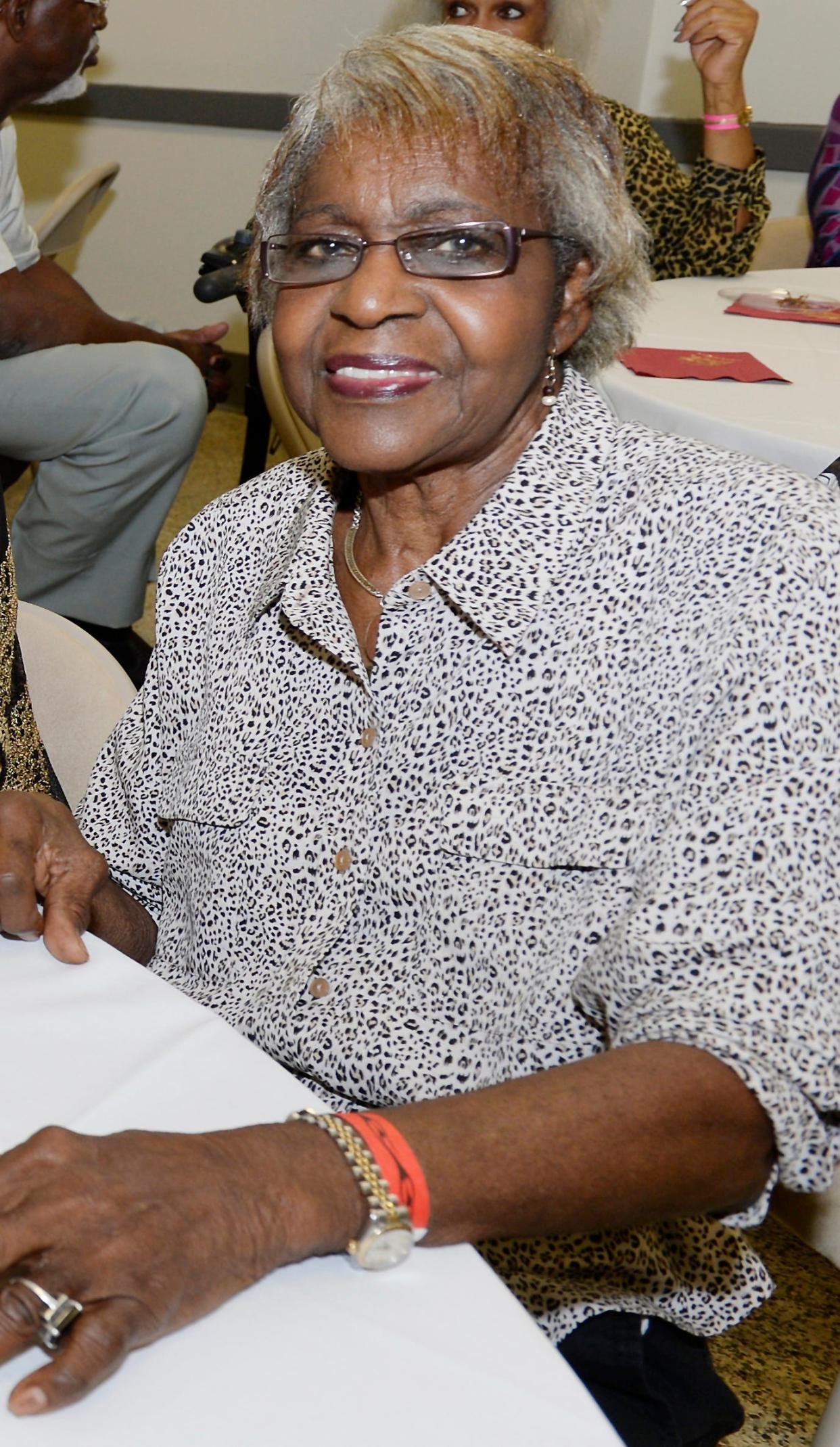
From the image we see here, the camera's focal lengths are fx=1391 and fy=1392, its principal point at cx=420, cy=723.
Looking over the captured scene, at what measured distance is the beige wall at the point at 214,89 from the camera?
5.16 metres

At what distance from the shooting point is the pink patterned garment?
3.91 meters

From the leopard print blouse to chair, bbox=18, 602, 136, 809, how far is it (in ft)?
7.61

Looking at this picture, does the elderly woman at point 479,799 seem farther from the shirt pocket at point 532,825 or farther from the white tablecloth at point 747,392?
the white tablecloth at point 747,392

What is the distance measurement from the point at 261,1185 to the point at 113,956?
0.35 m

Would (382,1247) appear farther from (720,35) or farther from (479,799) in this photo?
(720,35)

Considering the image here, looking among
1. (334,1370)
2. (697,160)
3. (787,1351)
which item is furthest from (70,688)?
(697,160)

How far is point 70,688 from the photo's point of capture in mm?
1651

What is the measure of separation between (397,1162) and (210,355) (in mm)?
3766

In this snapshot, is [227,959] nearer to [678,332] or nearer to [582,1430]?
[582,1430]

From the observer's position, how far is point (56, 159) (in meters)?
6.45

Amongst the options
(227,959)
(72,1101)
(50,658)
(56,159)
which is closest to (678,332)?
(50,658)

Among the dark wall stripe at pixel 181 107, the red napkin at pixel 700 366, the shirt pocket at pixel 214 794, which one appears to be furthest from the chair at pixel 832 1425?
the dark wall stripe at pixel 181 107

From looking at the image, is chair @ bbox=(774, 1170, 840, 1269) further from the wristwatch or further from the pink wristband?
the pink wristband

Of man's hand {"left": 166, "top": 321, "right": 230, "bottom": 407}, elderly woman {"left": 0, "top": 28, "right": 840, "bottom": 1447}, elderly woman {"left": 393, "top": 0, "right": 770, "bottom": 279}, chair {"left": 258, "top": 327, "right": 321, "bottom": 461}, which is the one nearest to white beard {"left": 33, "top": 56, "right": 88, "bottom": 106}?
man's hand {"left": 166, "top": 321, "right": 230, "bottom": 407}
